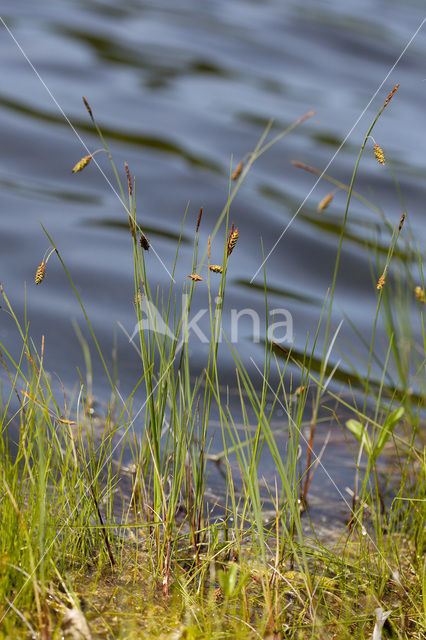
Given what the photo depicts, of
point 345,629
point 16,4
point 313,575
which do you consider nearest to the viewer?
point 345,629

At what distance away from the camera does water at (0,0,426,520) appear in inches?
133

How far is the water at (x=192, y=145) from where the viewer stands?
3.38 metres

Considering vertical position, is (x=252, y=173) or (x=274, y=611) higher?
(x=252, y=173)

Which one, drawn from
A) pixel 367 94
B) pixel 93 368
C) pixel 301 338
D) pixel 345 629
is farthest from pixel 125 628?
pixel 367 94

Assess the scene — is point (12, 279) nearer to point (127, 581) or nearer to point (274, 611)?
point (127, 581)

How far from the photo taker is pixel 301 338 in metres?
3.28

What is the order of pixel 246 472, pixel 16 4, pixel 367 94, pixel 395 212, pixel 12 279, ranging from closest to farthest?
1. pixel 246 472
2. pixel 12 279
3. pixel 395 212
4. pixel 367 94
5. pixel 16 4

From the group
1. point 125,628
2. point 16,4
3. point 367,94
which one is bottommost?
point 125,628

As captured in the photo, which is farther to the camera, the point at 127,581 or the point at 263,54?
the point at 263,54

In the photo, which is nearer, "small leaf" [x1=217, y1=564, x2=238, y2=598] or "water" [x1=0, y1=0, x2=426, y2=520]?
"small leaf" [x1=217, y1=564, x2=238, y2=598]

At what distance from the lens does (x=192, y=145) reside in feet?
16.0

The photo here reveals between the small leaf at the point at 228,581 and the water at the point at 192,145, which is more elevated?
the water at the point at 192,145

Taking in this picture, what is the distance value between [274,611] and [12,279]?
2273 mm

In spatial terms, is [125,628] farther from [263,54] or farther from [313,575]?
[263,54]
